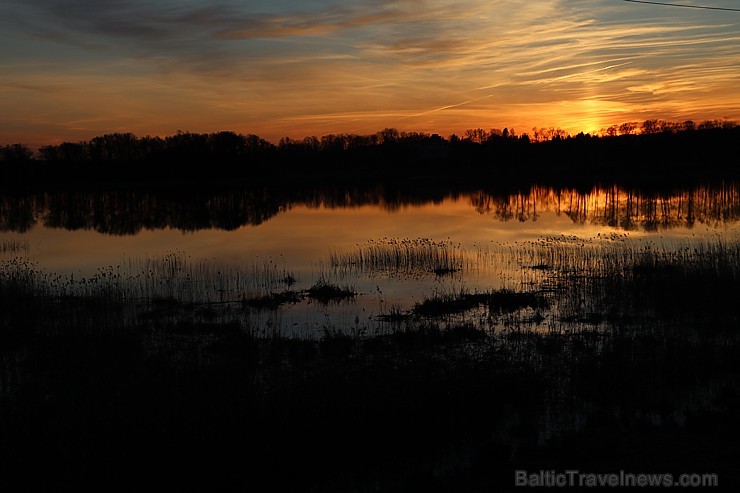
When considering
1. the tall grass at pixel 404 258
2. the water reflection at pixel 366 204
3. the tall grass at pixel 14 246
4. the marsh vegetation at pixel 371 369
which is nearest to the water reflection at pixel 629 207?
the water reflection at pixel 366 204

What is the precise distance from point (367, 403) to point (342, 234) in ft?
95.6

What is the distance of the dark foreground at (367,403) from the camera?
25.2ft

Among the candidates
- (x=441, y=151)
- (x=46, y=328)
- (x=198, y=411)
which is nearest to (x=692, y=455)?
(x=198, y=411)

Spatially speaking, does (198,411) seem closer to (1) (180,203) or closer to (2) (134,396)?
(2) (134,396)

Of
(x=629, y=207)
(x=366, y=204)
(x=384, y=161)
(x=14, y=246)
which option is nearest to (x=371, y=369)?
(x=14, y=246)

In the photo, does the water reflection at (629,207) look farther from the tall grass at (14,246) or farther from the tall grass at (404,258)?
the tall grass at (14,246)

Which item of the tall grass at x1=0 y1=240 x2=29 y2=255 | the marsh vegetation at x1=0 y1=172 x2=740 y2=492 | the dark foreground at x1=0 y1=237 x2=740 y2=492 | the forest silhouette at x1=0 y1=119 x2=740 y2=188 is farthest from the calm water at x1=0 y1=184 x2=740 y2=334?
the forest silhouette at x1=0 y1=119 x2=740 y2=188

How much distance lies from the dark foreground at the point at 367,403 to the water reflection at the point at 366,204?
24.6 metres

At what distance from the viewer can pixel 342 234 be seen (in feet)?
125

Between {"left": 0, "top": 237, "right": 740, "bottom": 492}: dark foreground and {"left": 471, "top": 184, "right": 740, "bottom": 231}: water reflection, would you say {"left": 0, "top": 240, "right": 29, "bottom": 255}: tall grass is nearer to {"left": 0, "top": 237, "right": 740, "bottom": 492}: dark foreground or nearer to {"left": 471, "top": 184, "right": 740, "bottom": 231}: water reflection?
{"left": 0, "top": 237, "right": 740, "bottom": 492}: dark foreground

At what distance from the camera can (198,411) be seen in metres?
8.89

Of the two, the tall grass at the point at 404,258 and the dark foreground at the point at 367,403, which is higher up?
the tall grass at the point at 404,258

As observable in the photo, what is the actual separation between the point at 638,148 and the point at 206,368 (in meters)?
123

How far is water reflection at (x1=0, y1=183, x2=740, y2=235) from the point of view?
40.9 m
